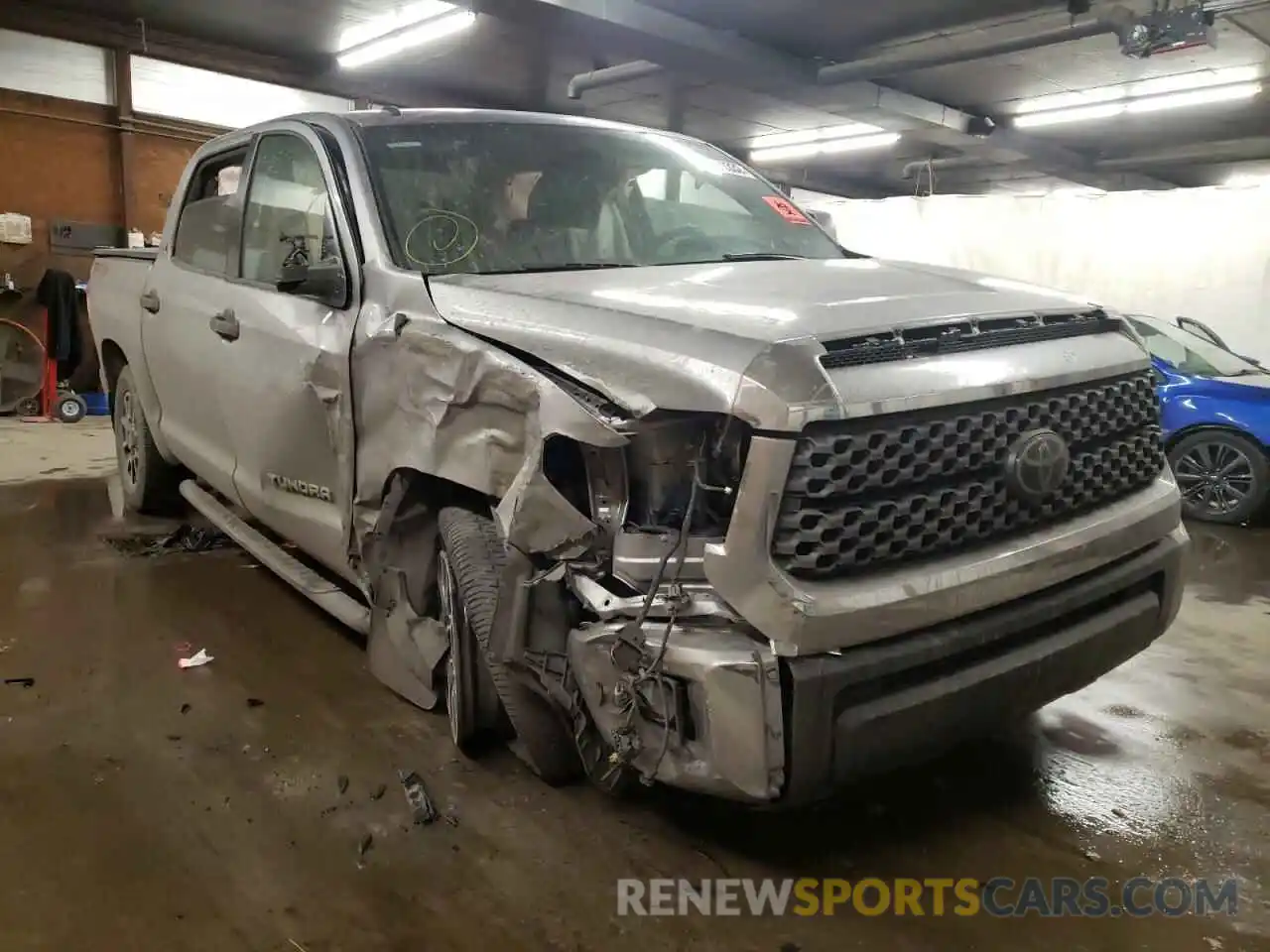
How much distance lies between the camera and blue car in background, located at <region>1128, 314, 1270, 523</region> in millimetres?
6195

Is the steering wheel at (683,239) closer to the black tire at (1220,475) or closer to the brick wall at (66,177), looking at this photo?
the black tire at (1220,475)

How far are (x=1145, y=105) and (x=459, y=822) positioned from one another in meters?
11.9

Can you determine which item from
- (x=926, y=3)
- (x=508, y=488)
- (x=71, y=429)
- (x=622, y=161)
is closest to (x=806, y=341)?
(x=508, y=488)

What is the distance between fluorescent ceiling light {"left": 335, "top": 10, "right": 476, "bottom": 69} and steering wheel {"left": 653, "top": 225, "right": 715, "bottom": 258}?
636cm

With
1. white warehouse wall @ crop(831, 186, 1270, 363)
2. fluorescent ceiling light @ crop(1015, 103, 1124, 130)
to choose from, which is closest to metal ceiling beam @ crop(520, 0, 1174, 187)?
fluorescent ceiling light @ crop(1015, 103, 1124, 130)

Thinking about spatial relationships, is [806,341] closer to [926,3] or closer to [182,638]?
[182,638]

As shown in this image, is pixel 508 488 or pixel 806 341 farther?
pixel 508 488

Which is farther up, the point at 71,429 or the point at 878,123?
the point at 878,123

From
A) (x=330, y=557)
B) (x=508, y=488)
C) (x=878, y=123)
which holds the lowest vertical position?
(x=330, y=557)

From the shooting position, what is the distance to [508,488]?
208 cm

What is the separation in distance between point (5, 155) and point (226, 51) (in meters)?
2.62

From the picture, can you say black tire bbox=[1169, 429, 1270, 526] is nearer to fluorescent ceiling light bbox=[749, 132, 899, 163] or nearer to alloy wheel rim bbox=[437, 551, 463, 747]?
alloy wheel rim bbox=[437, 551, 463, 747]

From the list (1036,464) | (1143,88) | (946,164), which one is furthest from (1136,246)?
(1036,464)

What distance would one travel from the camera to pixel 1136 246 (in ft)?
28.7
